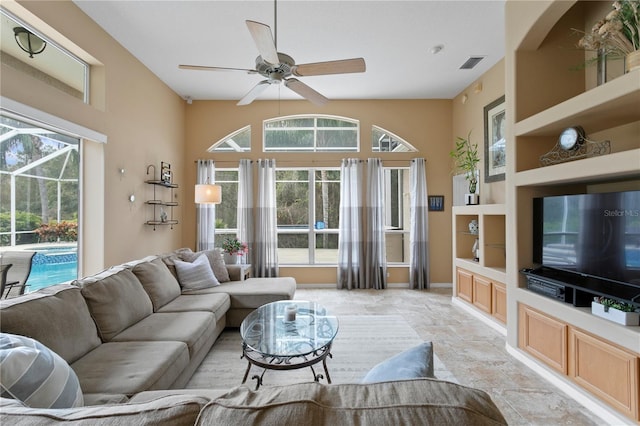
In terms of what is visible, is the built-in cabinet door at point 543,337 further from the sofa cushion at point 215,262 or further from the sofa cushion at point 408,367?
the sofa cushion at point 215,262

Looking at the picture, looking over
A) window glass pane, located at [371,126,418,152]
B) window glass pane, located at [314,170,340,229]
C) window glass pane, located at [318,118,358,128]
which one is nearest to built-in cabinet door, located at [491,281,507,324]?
window glass pane, located at [314,170,340,229]

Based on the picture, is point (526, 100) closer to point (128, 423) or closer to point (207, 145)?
point (128, 423)

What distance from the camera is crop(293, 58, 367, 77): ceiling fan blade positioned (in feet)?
7.57

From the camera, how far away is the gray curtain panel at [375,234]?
202 inches

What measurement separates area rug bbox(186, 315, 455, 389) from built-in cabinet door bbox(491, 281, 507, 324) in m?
1.02

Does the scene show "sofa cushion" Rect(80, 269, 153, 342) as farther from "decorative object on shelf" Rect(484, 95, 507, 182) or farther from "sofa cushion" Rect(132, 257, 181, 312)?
"decorative object on shelf" Rect(484, 95, 507, 182)

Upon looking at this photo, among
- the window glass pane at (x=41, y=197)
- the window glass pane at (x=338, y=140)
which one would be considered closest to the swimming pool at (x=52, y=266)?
the window glass pane at (x=41, y=197)

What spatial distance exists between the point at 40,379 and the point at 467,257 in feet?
15.4

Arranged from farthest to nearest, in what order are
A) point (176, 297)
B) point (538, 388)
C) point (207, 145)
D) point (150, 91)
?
point (207, 145) < point (150, 91) < point (176, 297) < point (538, 388)

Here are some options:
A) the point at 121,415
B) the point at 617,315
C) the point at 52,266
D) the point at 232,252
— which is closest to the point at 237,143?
the point at 232,252

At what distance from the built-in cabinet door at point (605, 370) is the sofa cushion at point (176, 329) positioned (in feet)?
9.47

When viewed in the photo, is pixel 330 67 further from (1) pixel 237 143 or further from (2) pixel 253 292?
(1) pixel 237 143

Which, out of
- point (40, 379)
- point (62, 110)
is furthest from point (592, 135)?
point (62, 110)

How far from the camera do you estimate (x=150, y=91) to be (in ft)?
13.7
